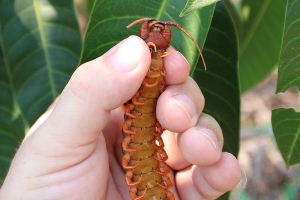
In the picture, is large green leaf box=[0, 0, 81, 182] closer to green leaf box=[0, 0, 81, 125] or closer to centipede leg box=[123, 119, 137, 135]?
green leaf box=[0, 0, 81, 125]

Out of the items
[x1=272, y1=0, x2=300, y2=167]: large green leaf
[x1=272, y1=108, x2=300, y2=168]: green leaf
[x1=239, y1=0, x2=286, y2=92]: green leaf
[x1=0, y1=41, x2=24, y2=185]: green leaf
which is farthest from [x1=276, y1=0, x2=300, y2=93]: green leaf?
[x1=0, y1=41, x2=24, y2=185]: green leaf

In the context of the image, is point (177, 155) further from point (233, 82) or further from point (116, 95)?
A: point (116, 95)

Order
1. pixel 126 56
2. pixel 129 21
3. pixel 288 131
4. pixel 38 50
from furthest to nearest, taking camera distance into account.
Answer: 1. pixel 38 50
2. pixel 288 131
3. pixel 129 21
4. pixel 126 56

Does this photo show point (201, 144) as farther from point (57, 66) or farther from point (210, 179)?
point (57, 66)

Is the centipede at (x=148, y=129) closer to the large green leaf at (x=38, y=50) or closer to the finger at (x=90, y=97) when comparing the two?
the finger at (x=90, y=97)

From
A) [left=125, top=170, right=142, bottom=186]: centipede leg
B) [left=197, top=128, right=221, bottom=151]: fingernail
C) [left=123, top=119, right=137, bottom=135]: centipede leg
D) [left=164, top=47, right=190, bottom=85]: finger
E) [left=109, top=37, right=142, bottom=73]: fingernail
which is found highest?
[left=109, top=37, right=142, bottom=73]: fingernail

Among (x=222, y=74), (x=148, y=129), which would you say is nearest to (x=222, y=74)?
(x=222, y=74)

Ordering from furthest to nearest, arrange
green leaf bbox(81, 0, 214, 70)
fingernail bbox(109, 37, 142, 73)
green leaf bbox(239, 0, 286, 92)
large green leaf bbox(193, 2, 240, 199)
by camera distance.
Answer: green leaf bbox(239, 0, 286, 92) → large green leaf bbox(193, 2, 240, 199) → green leaf bbox(81, 0, 214, 70) → fingernail bbox(109, 37, 142, 73)

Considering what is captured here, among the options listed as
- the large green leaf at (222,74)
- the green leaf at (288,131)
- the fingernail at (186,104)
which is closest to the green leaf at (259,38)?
the large green leaf at (222,74)
